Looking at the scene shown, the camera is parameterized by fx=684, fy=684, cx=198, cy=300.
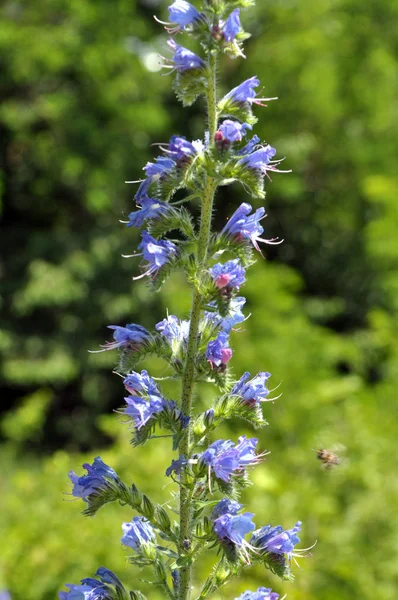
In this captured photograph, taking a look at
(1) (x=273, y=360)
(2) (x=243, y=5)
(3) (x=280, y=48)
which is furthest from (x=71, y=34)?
(2) (x=243, y=5)

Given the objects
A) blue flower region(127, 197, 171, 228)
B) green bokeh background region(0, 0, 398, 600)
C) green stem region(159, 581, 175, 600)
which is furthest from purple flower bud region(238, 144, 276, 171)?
green bokeh background region(0, 0, 398, 600)

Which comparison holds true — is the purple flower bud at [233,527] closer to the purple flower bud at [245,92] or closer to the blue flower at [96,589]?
the blue flower at [96,589]

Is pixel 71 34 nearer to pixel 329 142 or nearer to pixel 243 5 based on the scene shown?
pixel 329 142

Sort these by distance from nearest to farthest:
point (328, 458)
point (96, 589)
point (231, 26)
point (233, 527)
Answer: point (231, 26) → point (233, 527) → point (96, 589) → point (328, 458)

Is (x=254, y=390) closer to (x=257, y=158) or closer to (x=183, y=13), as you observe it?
(x=257, y=158)

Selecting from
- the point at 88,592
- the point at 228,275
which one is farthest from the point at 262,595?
the point at 228,275

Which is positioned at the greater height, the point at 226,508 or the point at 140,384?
the point at 140,384

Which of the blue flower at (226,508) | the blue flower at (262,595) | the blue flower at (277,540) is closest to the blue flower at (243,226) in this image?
the blue flower at (226,508)
